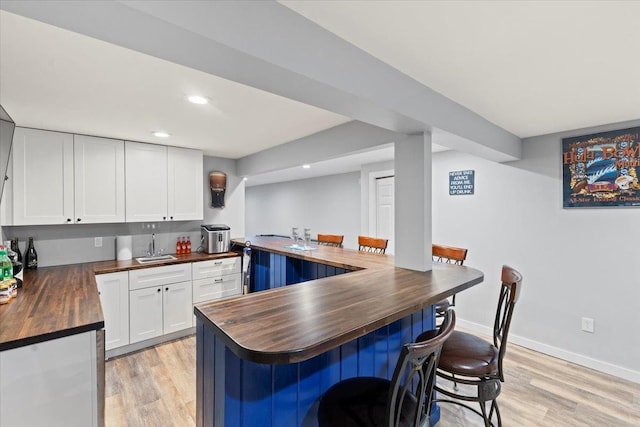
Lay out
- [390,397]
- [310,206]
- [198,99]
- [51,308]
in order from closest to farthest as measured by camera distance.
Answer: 1. [390,397]
2. [51,308]
3. [198,99]
4. [310,206]

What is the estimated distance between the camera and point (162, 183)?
3.40 meters

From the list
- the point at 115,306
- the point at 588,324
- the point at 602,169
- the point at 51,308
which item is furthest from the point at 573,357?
the point at 115,306

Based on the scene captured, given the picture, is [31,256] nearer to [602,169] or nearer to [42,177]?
[42,177]

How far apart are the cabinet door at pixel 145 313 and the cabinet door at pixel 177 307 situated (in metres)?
0.06

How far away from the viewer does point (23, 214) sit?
260cm

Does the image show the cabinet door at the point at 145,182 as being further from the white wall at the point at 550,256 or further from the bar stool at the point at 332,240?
the white wall at the point at 550,256

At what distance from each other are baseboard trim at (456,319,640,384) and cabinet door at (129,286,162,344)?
3.60 meters

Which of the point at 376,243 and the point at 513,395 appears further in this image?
the point at 376,243

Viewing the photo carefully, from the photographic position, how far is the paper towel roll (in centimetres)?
324

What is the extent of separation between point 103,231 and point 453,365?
3.60 meters

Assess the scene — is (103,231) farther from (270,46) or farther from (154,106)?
(270,46)

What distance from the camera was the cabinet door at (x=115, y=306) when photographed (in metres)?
2.76

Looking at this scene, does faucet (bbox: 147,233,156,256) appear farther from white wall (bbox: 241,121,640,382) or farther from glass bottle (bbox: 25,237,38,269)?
white wall (bbox: 241,121,640,382)

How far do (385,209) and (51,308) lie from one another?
394 centimetres
